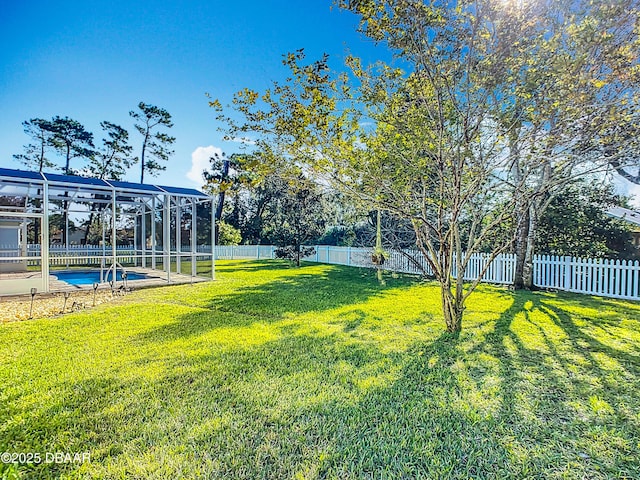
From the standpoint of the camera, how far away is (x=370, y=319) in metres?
5.92

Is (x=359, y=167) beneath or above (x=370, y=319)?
above

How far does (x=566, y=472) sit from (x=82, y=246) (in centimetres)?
1857

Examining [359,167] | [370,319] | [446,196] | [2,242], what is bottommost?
[370,319]

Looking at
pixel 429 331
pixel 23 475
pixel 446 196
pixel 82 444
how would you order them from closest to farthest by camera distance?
pixel 23 475 → pixel 82 444 → pixel 446 196 → pixel 429 331

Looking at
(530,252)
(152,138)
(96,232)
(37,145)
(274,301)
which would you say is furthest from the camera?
(152,138)

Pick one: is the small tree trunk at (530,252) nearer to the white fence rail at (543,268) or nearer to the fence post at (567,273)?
the white fence rail at (543,268)

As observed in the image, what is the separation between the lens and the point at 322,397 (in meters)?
3.02

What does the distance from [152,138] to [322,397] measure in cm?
2466

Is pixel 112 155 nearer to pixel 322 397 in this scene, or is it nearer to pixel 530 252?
pixel 322 397

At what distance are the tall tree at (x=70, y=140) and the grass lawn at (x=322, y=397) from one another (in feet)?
65.9

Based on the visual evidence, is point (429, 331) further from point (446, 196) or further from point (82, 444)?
point (82, 444)

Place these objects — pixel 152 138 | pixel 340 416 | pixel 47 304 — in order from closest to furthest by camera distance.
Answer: pixel 340 416, pixel 47 304, pixel 152 138

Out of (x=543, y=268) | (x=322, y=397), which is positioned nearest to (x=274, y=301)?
(x=322, y=397)

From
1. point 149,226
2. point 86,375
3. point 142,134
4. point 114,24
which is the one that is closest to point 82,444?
point 86,375
